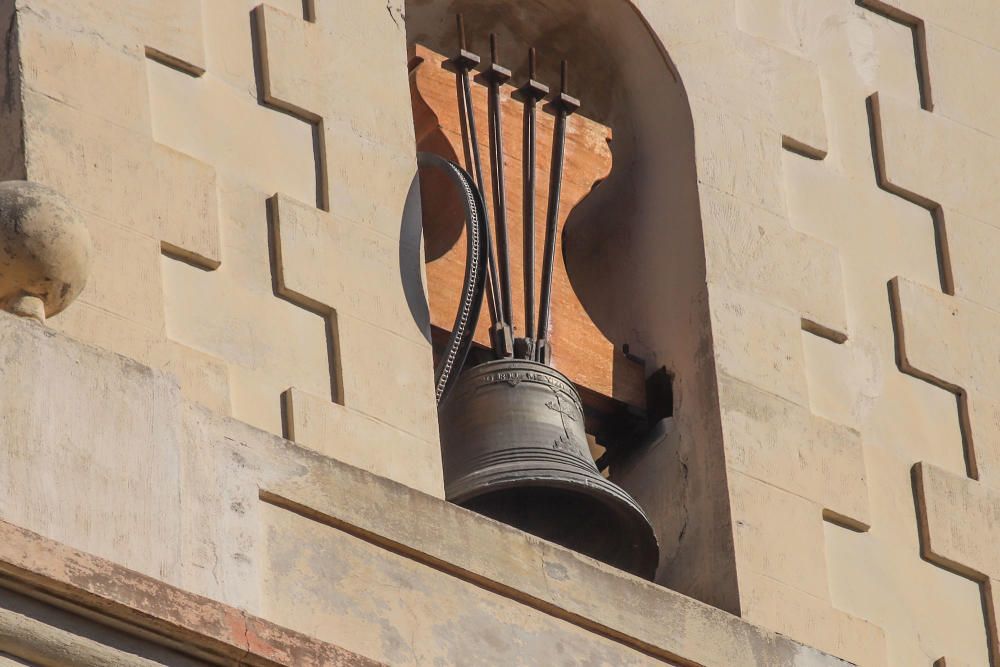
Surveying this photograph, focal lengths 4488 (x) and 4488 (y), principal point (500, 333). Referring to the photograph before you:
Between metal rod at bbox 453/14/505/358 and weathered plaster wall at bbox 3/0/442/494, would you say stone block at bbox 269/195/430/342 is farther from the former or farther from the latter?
metal rod at bbox 453/14/505/358

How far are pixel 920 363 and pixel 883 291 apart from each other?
232mm

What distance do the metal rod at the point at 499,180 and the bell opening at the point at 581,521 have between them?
0.46 meters

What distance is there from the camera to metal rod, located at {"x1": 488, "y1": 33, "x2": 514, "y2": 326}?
11.4m

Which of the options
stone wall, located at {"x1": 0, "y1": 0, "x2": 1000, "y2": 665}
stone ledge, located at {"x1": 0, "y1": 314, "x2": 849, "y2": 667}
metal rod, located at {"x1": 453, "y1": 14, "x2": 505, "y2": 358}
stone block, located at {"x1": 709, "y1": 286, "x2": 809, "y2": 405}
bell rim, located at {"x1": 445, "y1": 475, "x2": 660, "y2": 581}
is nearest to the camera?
stone ledge, located at {"x1": 0, "y1": 314, "x2": 849, "y2": 667}

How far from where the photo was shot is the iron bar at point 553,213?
1145 cm

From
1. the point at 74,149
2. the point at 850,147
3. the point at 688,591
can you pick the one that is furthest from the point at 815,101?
the point at 74,149

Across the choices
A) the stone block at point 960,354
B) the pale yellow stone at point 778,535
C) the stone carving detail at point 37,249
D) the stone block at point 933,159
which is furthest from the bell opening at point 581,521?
the stone carving detail at point 37,249

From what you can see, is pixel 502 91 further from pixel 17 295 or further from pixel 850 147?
pixel 17 295

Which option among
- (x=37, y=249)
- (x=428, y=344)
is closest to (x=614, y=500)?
(x=428, y=344)

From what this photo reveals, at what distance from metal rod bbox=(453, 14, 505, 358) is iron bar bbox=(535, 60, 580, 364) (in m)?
0.12

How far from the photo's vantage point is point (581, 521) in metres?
11.2

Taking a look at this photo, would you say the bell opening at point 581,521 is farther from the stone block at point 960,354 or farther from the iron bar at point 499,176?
the stone block at point 960,354

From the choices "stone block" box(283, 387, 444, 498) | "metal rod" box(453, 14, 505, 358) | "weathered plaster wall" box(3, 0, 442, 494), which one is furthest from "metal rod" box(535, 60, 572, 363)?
"stone block" box(283, 387, 444, 498)

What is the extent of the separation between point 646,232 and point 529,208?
1.41ft
